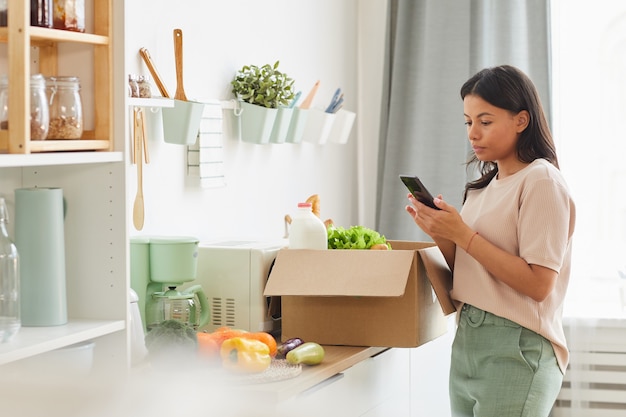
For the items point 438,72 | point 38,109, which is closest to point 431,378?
point 438,72

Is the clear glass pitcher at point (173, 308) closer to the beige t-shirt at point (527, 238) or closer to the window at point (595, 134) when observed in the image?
the beige t-shirt at point (527, 238)

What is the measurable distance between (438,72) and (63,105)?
7.59 feet

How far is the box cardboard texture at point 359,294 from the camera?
87.3 inches

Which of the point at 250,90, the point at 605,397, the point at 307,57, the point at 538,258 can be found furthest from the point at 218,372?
the point at 605,397

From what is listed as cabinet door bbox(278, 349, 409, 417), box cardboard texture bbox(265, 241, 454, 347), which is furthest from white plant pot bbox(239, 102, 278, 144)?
cabinet door bbox(278, 349, 409, 417)

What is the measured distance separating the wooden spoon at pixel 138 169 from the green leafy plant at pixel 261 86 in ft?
2.00

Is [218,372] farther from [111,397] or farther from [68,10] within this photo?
[111,397]

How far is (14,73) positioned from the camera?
58.2 inches

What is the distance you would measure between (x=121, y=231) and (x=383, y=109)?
220 cm

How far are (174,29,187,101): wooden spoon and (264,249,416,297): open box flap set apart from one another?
0.54m

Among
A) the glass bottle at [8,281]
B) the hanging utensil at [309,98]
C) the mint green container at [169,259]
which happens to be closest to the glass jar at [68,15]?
the glass bottle at [8,281]

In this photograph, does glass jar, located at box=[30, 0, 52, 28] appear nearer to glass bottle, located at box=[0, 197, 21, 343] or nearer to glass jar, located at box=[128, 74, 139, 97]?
glass bottle, located at box=[0, 197, 21, 343]

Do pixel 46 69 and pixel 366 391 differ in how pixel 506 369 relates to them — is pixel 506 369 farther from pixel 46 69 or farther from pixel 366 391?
pixel 46 69

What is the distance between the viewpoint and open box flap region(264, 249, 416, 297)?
220 cm
